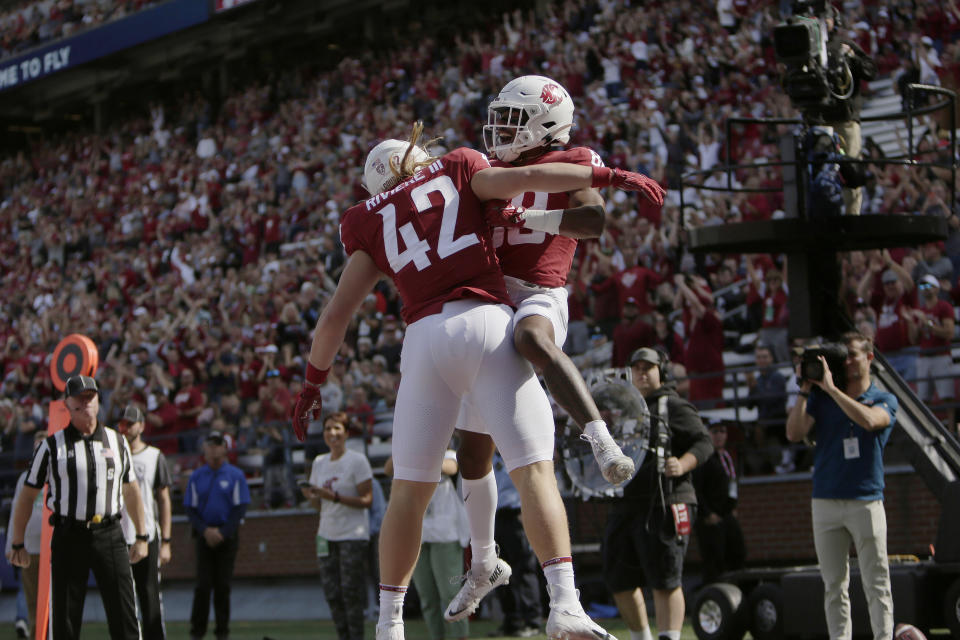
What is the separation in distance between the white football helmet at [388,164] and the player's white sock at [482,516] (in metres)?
1.22


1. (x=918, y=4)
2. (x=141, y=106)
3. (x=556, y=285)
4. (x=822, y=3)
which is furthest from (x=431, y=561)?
(x=141, y=106)

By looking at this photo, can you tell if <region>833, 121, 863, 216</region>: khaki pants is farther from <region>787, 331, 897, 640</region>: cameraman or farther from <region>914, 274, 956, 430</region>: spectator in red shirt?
<region>914, 274, 956, 430</region>: spectator in red shirt

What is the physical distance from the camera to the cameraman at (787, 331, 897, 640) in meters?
7.57

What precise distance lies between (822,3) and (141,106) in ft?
75.1

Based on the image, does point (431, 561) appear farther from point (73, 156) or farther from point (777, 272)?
point (73, 156)

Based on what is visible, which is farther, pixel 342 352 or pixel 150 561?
pixel 342 352

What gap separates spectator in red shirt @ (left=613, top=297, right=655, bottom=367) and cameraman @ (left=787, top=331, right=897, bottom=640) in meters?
4.82

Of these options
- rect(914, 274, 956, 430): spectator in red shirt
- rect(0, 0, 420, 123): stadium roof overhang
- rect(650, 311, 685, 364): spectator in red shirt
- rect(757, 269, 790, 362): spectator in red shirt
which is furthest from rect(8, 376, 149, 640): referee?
rect(0, 0, 420, 123): stadium roof overhang

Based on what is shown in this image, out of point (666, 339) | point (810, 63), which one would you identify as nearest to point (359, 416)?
point (666, 339)

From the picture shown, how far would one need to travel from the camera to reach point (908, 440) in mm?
8766

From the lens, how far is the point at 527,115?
5109 mm

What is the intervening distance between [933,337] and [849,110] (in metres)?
3.11

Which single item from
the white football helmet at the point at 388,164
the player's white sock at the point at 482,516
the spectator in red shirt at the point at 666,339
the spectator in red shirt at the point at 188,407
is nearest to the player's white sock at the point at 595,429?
the player's white sock at the point at 482,516

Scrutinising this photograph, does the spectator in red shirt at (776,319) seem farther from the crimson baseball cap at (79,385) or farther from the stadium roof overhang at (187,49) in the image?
the stadium roof overhang at (187,49)
